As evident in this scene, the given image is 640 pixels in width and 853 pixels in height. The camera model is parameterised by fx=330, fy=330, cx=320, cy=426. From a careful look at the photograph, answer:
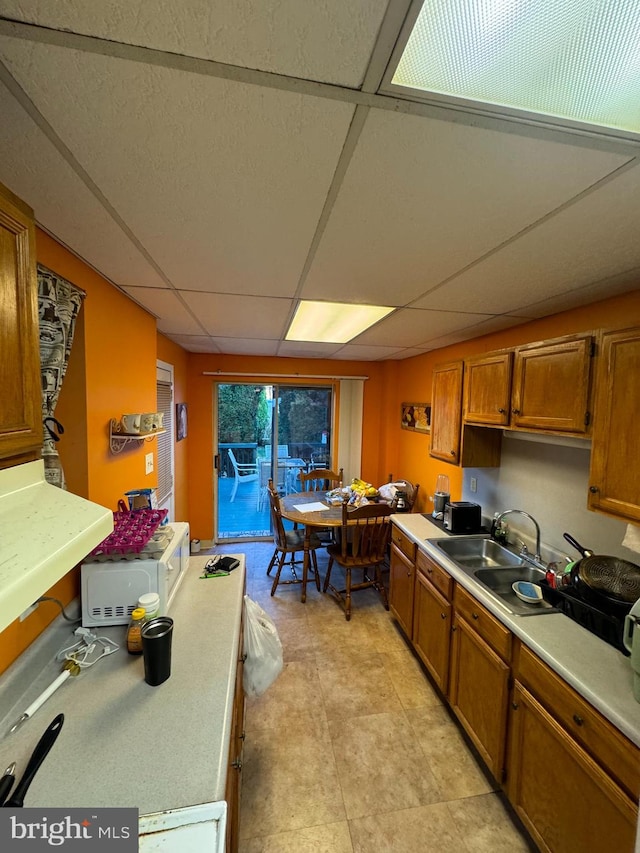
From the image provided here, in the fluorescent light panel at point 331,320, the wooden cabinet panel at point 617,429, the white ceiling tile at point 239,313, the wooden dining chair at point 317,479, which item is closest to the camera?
the wooden cabinet panel at point 617,429

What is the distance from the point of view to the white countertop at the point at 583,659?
1044 millimetres

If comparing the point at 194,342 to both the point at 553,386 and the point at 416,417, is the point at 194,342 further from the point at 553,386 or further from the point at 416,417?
the point at 553,386

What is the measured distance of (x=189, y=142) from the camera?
764mm

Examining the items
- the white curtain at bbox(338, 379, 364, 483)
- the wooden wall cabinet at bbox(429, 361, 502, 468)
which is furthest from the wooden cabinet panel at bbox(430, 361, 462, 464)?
the white curtain at bbox(338, 379, 364, 483)

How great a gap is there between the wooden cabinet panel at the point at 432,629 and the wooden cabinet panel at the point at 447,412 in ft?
3.03

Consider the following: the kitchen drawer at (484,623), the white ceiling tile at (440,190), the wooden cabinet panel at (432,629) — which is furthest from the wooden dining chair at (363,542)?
the white ceiling tile at (440,190)

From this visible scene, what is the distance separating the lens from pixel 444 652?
78.5 inches

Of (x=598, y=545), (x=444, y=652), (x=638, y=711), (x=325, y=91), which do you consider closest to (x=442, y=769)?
(x=444, y=652)

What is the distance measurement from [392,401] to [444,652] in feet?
9.45

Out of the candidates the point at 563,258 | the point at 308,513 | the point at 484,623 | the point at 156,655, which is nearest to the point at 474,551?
the point at 484,623

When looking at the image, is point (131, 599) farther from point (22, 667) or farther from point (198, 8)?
point (198, 8)

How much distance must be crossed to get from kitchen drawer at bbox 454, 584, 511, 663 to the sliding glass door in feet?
8.69

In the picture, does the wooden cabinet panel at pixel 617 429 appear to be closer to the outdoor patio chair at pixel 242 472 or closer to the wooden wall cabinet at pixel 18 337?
the wooden wall cabinet at pixel 18 337

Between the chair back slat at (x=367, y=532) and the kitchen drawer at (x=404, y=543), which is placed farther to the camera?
the chair back slat at (x=367, y=532)
